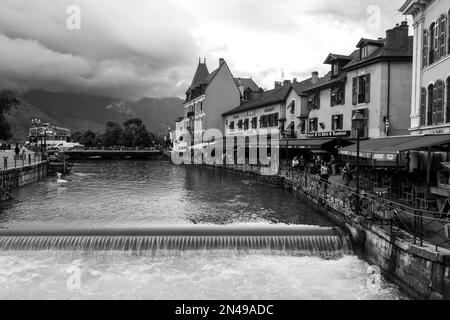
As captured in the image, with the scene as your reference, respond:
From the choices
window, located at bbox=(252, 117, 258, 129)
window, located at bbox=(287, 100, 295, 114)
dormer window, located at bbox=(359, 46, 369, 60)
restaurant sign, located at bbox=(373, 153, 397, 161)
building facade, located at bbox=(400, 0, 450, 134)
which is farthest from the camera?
window, located at bbox=(252, 117, 258, 129)

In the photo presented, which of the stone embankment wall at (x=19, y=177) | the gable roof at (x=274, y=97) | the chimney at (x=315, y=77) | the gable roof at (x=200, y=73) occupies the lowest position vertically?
the stone embankment wall at (x=19, y=177)

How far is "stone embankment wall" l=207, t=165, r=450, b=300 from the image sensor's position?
34.1 ft

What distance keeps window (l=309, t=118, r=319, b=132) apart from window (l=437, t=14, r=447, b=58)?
21786 millimetres

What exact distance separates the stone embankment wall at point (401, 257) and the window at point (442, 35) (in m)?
8.90

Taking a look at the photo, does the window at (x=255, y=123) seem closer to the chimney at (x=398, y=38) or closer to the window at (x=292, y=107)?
the window at (x=292, y=107)

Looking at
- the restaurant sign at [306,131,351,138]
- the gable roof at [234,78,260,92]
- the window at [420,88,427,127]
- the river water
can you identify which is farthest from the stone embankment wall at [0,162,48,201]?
the gable roof at [234,78,260,92]

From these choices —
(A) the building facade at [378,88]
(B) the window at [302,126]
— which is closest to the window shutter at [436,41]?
(A) the building facade at [378,88]

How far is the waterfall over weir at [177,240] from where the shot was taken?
1523 centimetres

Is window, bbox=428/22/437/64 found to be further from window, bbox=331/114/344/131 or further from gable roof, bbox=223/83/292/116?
gable roof, bbox=223/83/292/116

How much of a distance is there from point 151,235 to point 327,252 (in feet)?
22.4

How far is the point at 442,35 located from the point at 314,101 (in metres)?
22.5

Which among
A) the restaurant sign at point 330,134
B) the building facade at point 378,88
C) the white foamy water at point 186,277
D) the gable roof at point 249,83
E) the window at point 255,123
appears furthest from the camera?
the gable roof at point 249,83

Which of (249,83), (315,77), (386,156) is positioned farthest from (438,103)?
(249,83)

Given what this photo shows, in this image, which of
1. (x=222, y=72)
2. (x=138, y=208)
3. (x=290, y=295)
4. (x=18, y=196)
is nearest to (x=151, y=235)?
(x=290, y=295)
